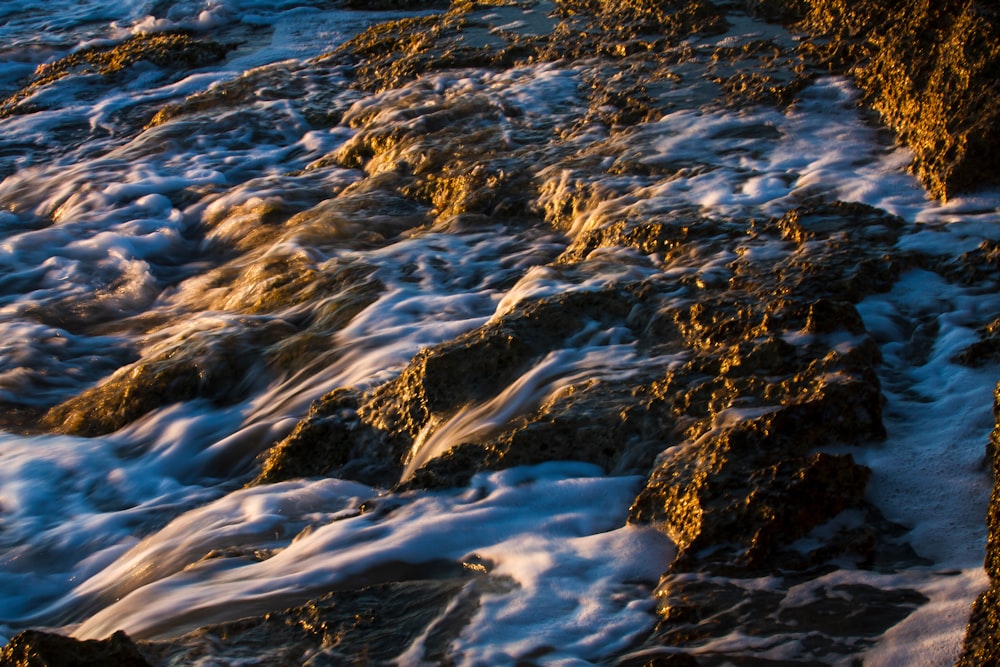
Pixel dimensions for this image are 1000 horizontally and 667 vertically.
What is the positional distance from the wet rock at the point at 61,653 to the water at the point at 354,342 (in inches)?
22.5

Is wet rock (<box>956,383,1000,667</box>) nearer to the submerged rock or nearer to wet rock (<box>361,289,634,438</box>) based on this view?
the submerged rock

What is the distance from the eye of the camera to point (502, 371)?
3.79 meters

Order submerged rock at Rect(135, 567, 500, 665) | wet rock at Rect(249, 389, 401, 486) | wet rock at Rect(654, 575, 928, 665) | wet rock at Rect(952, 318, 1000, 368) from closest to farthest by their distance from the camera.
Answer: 1. wet rock at Rect(654, 575, 928, 665)
2. submerged rock at Rect(135, 567, 500, 665)
3. wet rock at Rect(952, 318, 1000, 368)
4. wet rock at Rect(249, 389, 401, 486)

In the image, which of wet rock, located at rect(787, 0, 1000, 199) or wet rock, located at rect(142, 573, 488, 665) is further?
wet rock, located at rect(787, 0, 1000, 199)

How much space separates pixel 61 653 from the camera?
2.19 meters

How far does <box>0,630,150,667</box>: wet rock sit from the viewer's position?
7.14 feet

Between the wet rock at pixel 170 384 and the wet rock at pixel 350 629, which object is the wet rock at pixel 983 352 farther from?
the wet rock at pixel 170 384

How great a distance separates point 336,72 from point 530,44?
1.78m

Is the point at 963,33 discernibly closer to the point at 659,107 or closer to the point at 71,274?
the point at 659,107

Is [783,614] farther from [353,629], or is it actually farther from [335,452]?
[335,452]

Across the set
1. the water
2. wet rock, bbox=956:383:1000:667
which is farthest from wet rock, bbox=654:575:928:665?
wet rock, bbox=956:383:1000:667

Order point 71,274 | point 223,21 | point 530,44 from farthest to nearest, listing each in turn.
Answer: point 223,21, point 530,44, point 71,274

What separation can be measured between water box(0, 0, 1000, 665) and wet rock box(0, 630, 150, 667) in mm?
571

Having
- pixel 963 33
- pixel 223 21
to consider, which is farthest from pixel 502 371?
pixel 223 21
